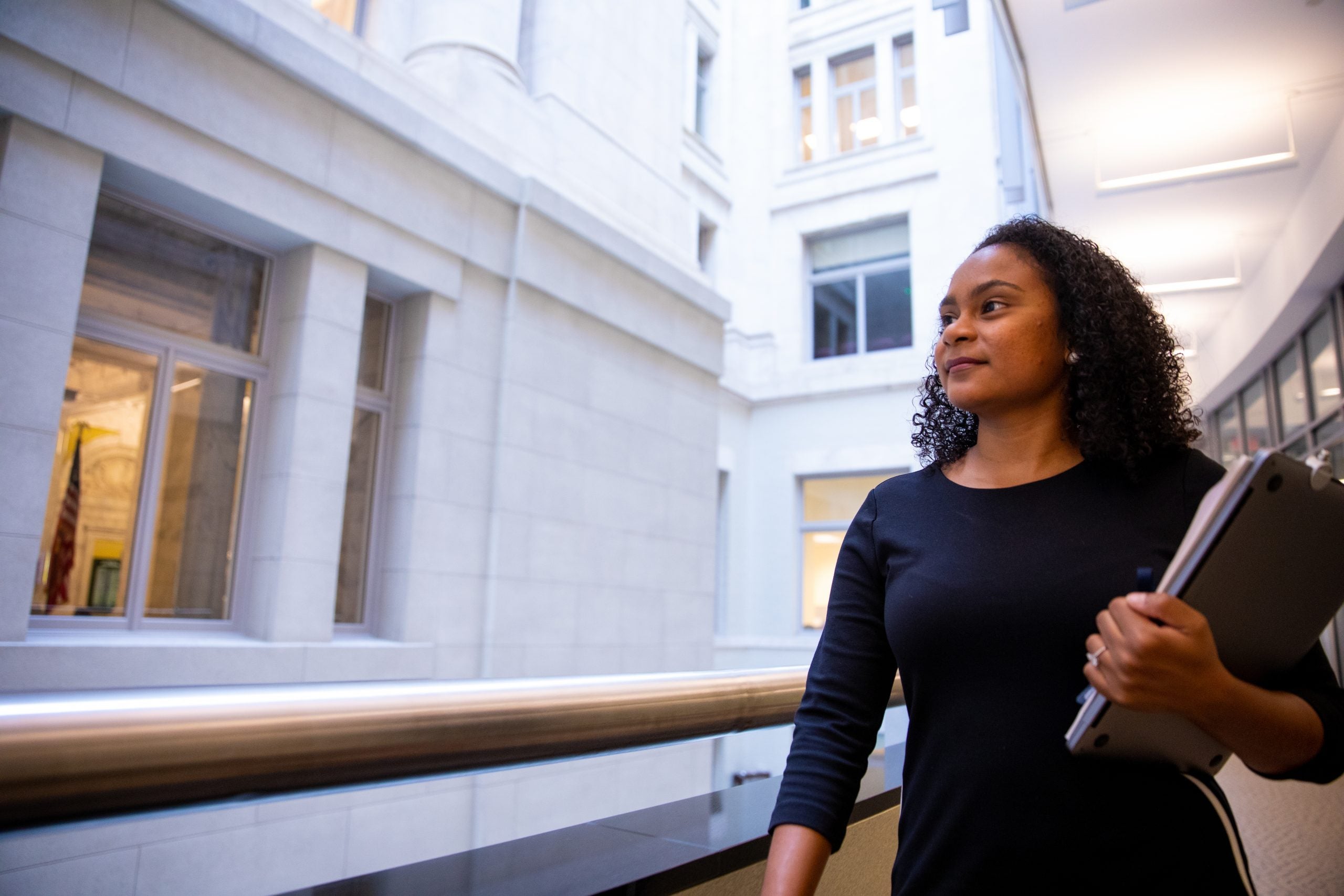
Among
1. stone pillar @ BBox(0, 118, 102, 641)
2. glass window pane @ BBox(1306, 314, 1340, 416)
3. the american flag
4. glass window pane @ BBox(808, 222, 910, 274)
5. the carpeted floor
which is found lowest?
the carpeted floor

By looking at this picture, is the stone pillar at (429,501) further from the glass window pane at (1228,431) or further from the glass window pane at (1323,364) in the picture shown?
the glass window pane at (1228,431)

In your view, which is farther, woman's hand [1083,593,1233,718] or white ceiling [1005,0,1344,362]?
white ceiling [1005,0,1344,362]

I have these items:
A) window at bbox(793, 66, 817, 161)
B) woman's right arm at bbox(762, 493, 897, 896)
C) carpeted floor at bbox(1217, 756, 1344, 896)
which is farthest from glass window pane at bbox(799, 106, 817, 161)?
woman's right arm at bbox(762, 493, 897, 896)

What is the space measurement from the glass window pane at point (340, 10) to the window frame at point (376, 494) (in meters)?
2.55

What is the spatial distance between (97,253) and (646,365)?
4721 mm

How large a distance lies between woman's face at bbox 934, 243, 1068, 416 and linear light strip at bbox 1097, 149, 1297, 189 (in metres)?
6.13

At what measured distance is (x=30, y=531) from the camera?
415 cm

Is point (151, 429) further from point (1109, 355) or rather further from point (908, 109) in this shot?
point (908, 109)

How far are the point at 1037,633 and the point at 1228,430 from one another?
40.9 ft

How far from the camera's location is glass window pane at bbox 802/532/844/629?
543 inches

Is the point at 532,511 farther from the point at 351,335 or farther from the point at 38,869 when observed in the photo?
the point at 38,869

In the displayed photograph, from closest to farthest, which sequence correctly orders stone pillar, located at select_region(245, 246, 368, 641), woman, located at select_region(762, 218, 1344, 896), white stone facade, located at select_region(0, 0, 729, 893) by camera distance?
1. woman, located at select_region(762, 218, 1344, 896)
2. white stone facade, located at select_region(0, 0, 729, 893)
3. stone pillar, located at select_region(245, 246, 368, 641)

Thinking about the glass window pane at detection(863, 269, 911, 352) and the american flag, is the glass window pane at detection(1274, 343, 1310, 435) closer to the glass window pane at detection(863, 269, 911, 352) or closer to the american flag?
the glass window pane at detection(863, 269, 911, 352)

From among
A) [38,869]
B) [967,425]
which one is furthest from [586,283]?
[967,425]
